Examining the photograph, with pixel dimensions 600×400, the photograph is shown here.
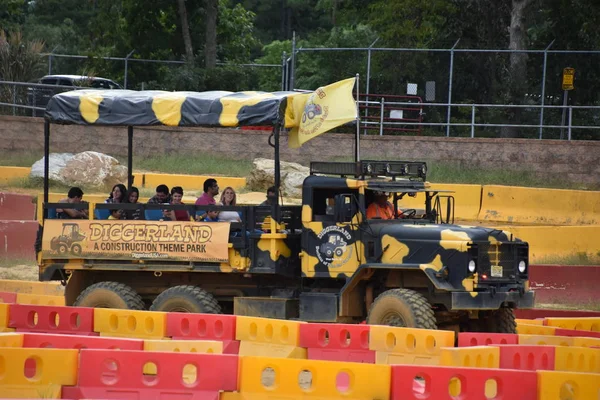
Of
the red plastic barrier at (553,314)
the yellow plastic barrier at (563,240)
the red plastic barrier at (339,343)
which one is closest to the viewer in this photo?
the red plastic barrier at (339,343)

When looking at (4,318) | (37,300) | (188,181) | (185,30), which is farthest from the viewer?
(185,30)

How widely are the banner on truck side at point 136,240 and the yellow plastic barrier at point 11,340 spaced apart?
17.2 ft

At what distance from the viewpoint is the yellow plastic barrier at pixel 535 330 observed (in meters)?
16.5

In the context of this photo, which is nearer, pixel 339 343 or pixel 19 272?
pixel 339 343

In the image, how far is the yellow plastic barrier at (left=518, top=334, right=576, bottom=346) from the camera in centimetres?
1473

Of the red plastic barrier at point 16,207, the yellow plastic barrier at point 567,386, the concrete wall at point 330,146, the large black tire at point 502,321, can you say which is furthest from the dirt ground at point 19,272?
the yellow plastic barrier at point 567,386

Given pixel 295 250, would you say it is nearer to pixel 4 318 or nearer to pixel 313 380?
pixel 4 318

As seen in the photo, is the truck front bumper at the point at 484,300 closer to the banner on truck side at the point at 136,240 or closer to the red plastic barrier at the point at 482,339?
the red plastic barrier at the point at 482,339

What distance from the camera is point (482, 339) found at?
1443 centimetres

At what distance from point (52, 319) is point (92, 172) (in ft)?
47.9

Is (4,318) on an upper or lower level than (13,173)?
lower

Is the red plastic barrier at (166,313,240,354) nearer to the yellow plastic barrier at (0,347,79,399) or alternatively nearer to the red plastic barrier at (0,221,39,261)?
the yellow plastic barrier at (0,347,79,399)

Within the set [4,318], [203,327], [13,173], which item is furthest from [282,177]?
[203,327]

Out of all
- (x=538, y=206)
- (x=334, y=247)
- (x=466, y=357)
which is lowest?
(x=466, y=357)
